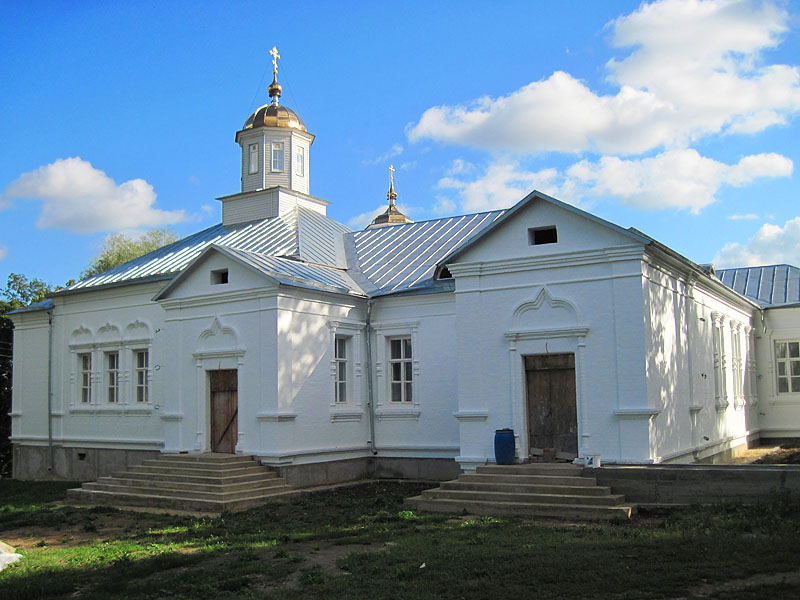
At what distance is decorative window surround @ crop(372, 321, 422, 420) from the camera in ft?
61.8

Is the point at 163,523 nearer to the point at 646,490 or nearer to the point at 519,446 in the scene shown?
the point at 519,446

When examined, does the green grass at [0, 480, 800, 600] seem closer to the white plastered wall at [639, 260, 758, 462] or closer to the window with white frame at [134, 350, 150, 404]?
the white plastered wall at [639, 260, 758, 462]

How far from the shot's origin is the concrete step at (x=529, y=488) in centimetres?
1274

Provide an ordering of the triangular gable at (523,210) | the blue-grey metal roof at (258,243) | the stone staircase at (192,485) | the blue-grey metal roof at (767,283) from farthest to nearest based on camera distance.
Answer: the blue-grey metal roof at (767,283), the blue-grey metal roof at (258,243), the stone staircase at (192,485), the triangular gable at (523,210)

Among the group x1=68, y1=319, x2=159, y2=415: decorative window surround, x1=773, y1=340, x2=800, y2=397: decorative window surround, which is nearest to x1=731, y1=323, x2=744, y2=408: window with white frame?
x1=773, y1=340, x2=800, y2=397: decorative window surround

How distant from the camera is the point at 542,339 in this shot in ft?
49.8

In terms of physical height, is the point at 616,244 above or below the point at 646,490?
above

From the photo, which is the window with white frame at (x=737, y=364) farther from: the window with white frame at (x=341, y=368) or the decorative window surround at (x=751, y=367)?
the window with white frame at (x=341, y=368)

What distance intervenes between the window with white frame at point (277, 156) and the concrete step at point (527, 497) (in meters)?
14.0

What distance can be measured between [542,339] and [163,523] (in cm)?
782

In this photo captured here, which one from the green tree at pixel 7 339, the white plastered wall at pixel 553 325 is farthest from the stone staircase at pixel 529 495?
the green tree at pixel 7 339

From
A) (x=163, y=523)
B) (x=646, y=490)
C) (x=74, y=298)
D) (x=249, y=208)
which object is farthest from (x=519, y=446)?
(x=74, y=298)

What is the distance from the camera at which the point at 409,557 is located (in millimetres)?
9617

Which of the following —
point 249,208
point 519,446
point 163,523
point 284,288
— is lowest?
point 163,523
